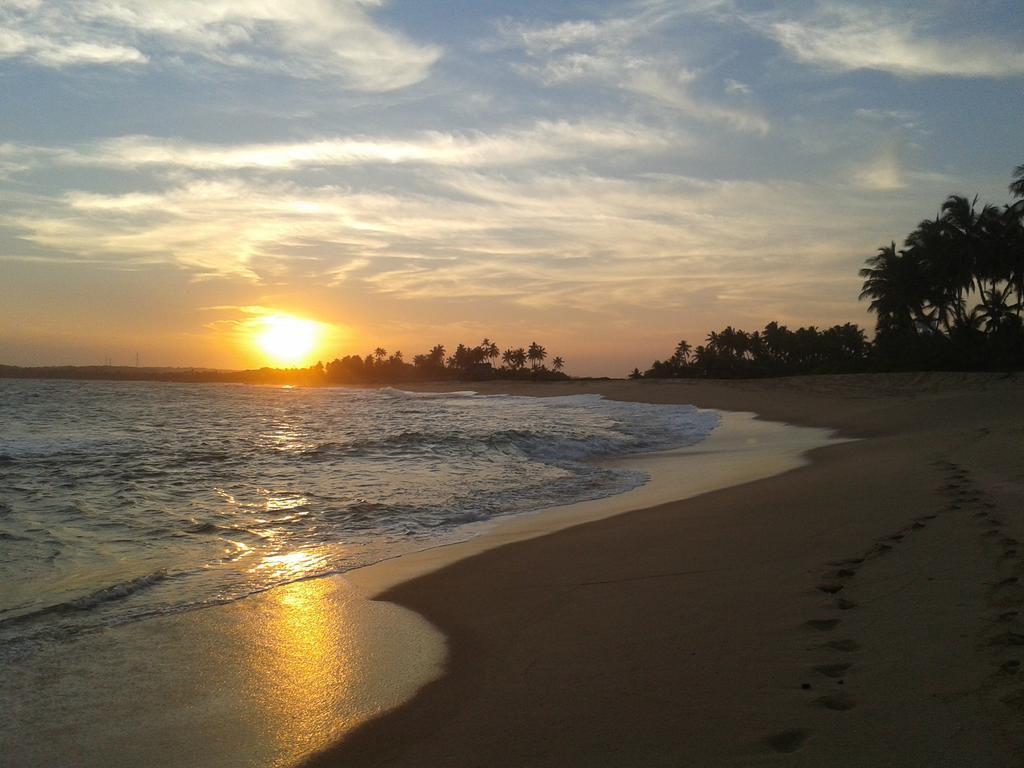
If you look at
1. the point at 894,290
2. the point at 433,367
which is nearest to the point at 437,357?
the point at 433,367

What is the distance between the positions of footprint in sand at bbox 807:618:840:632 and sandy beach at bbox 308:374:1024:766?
12 mm

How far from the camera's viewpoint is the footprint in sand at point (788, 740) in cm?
292

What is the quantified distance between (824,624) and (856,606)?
400mm

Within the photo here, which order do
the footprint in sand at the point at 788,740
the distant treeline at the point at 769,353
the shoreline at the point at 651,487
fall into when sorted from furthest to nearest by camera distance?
the distant treeline at the point at 769,353, the shoreline at the point at 651,487, the footprint in sand at the point at 788,740

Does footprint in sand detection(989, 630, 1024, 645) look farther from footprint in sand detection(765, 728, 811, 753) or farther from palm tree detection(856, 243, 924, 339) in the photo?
palm tree detection(856, 243, 924, 339)

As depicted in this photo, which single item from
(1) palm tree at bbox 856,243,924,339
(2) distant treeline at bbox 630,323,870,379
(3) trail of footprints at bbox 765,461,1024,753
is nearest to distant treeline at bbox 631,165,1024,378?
(1) palm tree at bbox 856,243,924,339

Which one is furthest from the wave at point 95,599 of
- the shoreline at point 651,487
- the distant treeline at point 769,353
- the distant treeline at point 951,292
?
the distant treeline at point 769,353

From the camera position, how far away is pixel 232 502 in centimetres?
1050

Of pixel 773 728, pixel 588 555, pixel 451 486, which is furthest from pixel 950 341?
pixel 773 728

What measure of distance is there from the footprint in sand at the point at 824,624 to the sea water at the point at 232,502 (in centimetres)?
429

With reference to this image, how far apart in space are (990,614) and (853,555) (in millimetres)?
1685

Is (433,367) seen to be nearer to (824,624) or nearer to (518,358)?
(518,358)

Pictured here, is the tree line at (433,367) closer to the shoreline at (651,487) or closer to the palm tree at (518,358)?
the palm tree at (518,358)

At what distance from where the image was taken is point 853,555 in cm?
580
